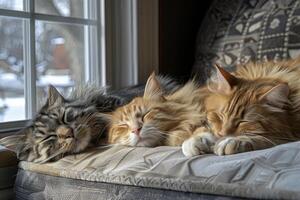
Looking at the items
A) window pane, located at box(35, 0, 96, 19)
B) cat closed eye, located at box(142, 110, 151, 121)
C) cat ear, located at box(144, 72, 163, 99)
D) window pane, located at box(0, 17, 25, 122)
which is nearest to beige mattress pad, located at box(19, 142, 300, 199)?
cat closed eye, located at box(142, 110, 151, 121)

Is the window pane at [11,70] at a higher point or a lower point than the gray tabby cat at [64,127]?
higher

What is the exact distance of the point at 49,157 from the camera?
1.25m

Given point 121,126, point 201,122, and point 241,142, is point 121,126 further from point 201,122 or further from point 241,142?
point 241,142

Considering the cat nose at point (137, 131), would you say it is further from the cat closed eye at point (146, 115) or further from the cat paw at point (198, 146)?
the cat paw at point (198, 146)

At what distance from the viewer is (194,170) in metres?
0.96

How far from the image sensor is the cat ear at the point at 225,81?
126cm

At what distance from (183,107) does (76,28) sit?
2.49 ft

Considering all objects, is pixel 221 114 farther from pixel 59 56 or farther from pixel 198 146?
pixel 59 56

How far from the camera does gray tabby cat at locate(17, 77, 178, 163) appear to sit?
1.27 m

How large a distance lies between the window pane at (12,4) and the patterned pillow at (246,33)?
0.80m

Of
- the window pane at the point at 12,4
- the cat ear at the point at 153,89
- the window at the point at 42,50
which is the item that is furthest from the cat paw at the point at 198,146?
the window pane at the point at 12,4

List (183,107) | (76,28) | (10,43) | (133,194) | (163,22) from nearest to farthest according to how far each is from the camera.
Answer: (133,194) → (183,107) → (10,43) → (76,28) → (163,22)

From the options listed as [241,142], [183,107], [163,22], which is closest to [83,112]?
[183,107]

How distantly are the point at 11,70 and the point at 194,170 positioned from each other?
0.93 m
